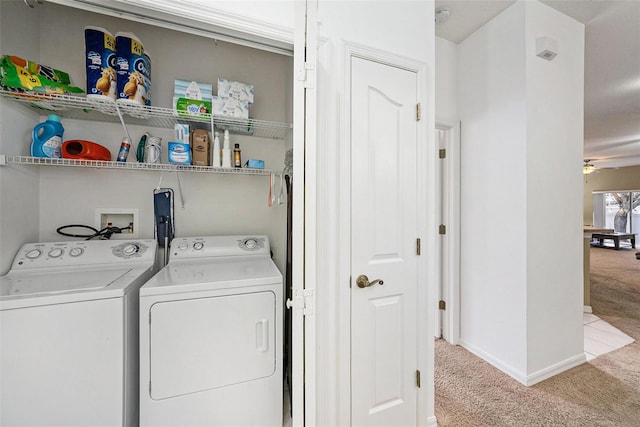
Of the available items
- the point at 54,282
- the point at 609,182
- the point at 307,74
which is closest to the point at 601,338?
the point at 307,74

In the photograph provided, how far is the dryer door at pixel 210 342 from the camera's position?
125cm

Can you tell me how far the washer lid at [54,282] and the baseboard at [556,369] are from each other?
2.82 meters

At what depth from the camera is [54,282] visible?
1.24m

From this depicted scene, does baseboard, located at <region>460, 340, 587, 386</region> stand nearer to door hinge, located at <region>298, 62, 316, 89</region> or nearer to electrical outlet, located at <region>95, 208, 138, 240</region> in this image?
door hinge, located at <region>298, 62, 316, 89</region>

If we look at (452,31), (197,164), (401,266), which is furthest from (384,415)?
(452,31)

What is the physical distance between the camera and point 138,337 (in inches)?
52.6

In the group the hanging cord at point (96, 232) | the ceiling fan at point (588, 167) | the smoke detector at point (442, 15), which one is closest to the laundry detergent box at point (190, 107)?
the hanging cord at point (96, 232)

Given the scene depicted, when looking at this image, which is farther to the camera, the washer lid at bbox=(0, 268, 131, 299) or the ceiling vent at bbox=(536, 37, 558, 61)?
the ceiling vent at bbox=(536, 37, 558, 61)

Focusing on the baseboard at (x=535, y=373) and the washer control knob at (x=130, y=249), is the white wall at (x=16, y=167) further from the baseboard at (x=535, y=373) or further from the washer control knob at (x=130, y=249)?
the baseboard at (x=535, y=373)

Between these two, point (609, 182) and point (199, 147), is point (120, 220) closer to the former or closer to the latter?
point (199, 147)

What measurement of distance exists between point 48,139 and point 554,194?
3.42m

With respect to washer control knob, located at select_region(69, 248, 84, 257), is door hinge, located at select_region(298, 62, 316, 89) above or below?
above

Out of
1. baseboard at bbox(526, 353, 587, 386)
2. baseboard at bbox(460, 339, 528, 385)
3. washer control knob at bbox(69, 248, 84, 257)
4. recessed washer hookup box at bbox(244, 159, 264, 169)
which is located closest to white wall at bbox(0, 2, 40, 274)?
washer control knob at bbox(69, 248, 84, 257)

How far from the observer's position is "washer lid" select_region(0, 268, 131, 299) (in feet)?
3.65
